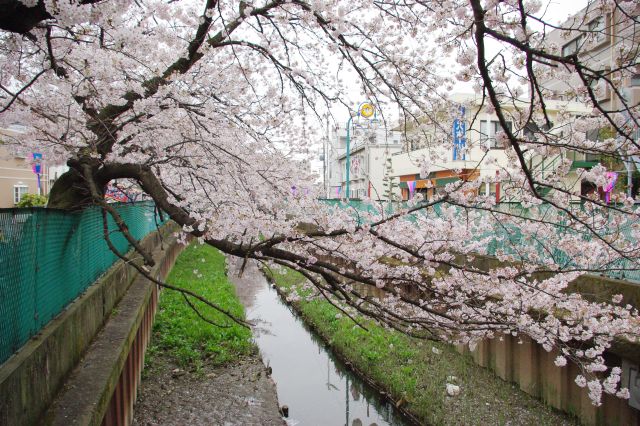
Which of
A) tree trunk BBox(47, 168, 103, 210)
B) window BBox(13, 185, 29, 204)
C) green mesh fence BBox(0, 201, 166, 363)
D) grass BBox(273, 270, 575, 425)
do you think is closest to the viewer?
green mesh fence BBox(0, 201, 166, 363)

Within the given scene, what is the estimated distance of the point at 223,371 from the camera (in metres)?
8.16

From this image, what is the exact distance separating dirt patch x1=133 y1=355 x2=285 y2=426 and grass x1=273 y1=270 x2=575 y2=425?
78.1 inches

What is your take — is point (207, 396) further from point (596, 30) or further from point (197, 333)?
point (596, 30)

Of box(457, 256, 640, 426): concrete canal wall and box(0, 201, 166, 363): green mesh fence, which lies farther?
box(457, 256, 640, 426): concrete canal wall

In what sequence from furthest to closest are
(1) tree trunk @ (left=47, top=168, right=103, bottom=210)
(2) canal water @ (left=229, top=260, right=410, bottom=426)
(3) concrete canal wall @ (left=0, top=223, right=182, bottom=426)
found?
(2) canal water @ (left=229, top=260, right=410, bottom=426) < (1) tree trunk @ (left=47, top=168, right=103, bottom=210) < (3) concrete canal wall @ (left=0, top=223, right=182, bottom=426)

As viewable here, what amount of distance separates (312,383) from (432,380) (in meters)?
2.41

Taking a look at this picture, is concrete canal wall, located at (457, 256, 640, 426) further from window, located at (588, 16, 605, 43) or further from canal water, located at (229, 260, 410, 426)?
window, located at (588, 16, 605, 43)

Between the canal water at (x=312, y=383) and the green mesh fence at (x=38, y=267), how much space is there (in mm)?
1761

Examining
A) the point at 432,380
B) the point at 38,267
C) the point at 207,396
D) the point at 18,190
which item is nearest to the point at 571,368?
the point at 432,380

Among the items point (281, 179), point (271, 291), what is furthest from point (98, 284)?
point (271, 291)

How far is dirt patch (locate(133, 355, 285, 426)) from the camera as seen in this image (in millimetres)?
6508

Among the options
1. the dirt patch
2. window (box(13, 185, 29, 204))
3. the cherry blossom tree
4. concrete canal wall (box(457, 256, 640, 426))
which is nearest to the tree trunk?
the cherry blossom tree

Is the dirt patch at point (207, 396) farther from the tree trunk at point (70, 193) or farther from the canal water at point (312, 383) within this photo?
the tree trunk at point (70, 193)

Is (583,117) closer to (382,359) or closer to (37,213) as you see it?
(37,213)
